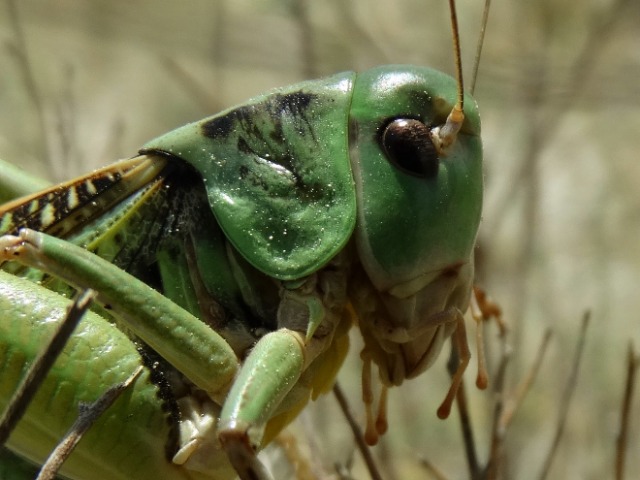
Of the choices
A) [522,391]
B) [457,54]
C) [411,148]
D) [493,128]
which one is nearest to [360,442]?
[522,391]

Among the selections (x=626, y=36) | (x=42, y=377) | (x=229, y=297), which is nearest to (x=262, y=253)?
(x=229, y=297)

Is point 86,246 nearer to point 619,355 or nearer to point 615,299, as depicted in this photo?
point 619,355

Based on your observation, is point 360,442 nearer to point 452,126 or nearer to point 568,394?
point 568,394

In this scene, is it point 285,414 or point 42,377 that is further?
point 285,414

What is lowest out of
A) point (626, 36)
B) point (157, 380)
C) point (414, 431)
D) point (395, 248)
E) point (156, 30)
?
point (414, 431)

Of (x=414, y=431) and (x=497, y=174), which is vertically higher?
(x=497, y=174)
